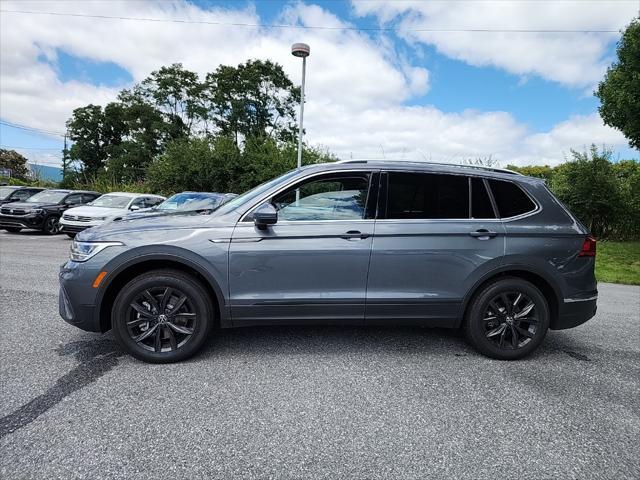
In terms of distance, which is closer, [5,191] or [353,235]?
[353,235]

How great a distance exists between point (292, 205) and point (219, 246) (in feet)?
2.34

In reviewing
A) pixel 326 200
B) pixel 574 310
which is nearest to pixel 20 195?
pixel 326 200

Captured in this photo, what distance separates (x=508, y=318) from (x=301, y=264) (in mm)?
1938

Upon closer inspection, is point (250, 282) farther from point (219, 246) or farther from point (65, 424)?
point (65, 424)

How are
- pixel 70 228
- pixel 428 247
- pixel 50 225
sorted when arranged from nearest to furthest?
1. pixel 428 247
2. pixel 70 228
3. pixel 50 225

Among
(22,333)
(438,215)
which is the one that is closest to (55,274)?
(22,333)

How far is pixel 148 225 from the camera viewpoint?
11.1ft

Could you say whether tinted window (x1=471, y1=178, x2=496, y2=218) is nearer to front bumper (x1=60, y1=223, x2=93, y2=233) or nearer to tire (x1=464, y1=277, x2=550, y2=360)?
tire (x1=464, y1=277, x2=550, y2=360)

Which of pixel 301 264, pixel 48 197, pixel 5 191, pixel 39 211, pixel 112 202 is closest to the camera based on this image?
pixel 301 264

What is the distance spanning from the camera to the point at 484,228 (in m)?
3.54

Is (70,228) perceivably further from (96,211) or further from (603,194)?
(603,194)

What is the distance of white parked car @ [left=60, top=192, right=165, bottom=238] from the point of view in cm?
1193

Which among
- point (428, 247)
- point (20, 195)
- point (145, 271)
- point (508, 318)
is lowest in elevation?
point (508, 318)

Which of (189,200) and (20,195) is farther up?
(189,200)
